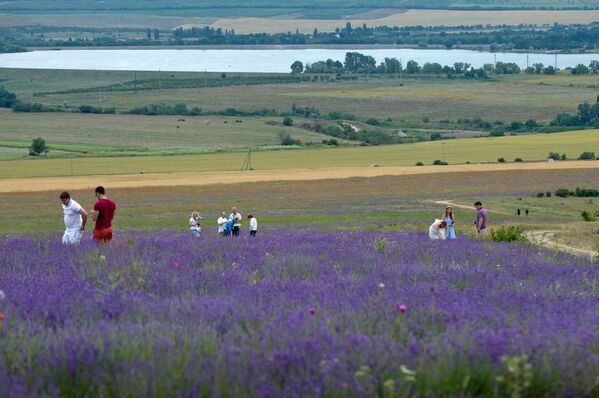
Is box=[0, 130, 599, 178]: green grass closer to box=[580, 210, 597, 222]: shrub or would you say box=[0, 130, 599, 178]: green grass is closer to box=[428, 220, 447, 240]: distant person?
box=[580, 210, 597, 222]: shrub

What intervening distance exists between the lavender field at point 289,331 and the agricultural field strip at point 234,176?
52015 millimetres

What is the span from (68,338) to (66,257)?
6.34 m

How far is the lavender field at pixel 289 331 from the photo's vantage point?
6418 mm

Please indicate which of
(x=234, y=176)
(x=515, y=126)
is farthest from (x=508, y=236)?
(x=515, y=126)

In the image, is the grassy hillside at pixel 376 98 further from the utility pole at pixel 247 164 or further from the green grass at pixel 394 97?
the utility pole at pixel 247 164

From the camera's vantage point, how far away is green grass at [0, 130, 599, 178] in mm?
79812

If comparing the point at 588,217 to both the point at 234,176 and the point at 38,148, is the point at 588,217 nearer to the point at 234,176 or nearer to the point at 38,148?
the point at 234,176

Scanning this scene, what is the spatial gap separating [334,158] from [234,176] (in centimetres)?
1898

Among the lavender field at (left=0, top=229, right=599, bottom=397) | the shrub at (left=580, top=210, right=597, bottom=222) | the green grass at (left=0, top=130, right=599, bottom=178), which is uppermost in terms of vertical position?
the lavender field at (left=0, top=229, right=599, bottom=397)

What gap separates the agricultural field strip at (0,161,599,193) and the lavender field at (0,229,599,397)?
171 feet

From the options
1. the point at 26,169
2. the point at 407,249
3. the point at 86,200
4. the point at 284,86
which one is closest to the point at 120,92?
the point at 284,86

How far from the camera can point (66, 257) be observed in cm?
1353

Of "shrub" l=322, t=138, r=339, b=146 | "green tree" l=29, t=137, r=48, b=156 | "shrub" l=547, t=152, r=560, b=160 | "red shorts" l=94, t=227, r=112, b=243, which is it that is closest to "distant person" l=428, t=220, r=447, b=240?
"red shorts" l=94, t=227, r=112, b=243

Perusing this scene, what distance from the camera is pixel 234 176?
2832 inches
